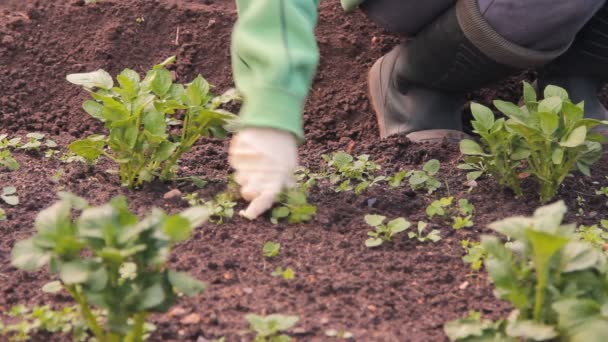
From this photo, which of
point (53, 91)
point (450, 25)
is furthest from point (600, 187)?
point (53, 91)

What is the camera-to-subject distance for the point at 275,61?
189cm

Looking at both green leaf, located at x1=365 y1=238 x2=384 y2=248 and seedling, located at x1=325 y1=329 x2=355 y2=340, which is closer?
seedling, located at x1=325 y1=329 x2=355 y2=340

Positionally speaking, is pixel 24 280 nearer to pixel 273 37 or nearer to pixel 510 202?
pixel 273 37

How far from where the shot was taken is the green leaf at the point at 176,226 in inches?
58.3

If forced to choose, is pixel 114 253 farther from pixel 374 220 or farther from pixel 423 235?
pixel 423 235

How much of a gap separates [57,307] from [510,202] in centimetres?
125

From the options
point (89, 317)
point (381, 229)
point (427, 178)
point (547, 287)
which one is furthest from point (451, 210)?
point (89, 317)

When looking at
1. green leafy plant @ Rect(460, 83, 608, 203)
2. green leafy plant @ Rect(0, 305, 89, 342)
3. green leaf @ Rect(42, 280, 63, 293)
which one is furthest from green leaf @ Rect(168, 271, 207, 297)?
green leafy plant @ Rect(460, 83, 608, 203)

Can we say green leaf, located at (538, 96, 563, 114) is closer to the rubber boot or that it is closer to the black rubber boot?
the rubber boot

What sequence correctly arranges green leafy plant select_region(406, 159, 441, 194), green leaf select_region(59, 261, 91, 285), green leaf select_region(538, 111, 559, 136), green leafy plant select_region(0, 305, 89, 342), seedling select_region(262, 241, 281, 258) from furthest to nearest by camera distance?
green leafy plant select_region(406, 159, 441, 194), green leaf select_region(538, 111, 559, 136), seedling select_region(262, 241, 281, 258), green leafy plant select_region(0, 305, 89, 342), green leaf select_region(59, 261, 91, 285)

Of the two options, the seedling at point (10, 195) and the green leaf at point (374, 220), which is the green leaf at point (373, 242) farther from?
the seedling at point (10, 195)

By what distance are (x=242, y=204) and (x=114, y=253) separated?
855 millimetres

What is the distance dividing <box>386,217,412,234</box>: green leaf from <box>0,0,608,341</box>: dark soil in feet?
0.14

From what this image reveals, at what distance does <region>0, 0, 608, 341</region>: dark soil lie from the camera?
6.08 feet
